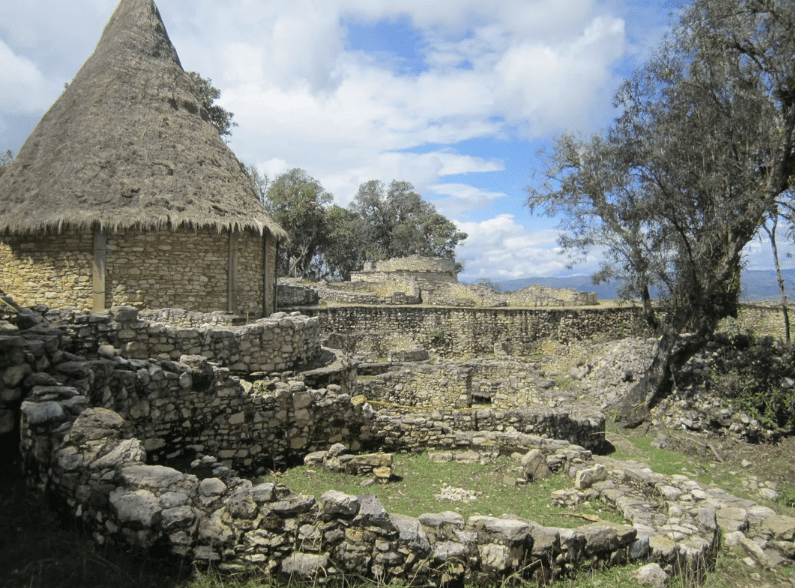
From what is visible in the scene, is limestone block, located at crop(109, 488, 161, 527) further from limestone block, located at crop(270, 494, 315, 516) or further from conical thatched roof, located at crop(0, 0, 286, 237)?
conical thatched roof, located at crop(0, 0, 286, 237)

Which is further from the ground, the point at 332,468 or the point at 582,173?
the point at 582,173

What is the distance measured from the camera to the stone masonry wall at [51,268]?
13422mm

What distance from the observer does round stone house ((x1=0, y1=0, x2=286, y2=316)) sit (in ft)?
44.0

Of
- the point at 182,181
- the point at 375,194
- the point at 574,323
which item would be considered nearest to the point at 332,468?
the point at 182,181

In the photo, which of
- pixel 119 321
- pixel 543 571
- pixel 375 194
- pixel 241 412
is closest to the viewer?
pixel 543 571

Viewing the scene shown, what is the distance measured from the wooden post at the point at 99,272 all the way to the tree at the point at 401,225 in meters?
42.9

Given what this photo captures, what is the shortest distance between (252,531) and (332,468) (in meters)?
3.49

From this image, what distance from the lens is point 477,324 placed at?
84.0 ft

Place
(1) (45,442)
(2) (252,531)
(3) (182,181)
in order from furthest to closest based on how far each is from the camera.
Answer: (3) (182,181), (1) (45,442), (2) (252,531)

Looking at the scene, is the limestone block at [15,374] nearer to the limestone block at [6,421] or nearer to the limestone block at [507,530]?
the limestone block at [6,421]

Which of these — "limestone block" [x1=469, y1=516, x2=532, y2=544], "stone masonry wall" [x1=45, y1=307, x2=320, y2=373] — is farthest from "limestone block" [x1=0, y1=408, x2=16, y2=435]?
"limestone block" [x1=469, y1=516, x2=532, y2=544]

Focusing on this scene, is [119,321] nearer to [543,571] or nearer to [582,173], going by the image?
[543,571]

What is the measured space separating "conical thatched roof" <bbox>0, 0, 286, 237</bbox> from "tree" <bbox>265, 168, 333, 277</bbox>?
21086mm

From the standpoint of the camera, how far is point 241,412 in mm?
7547
